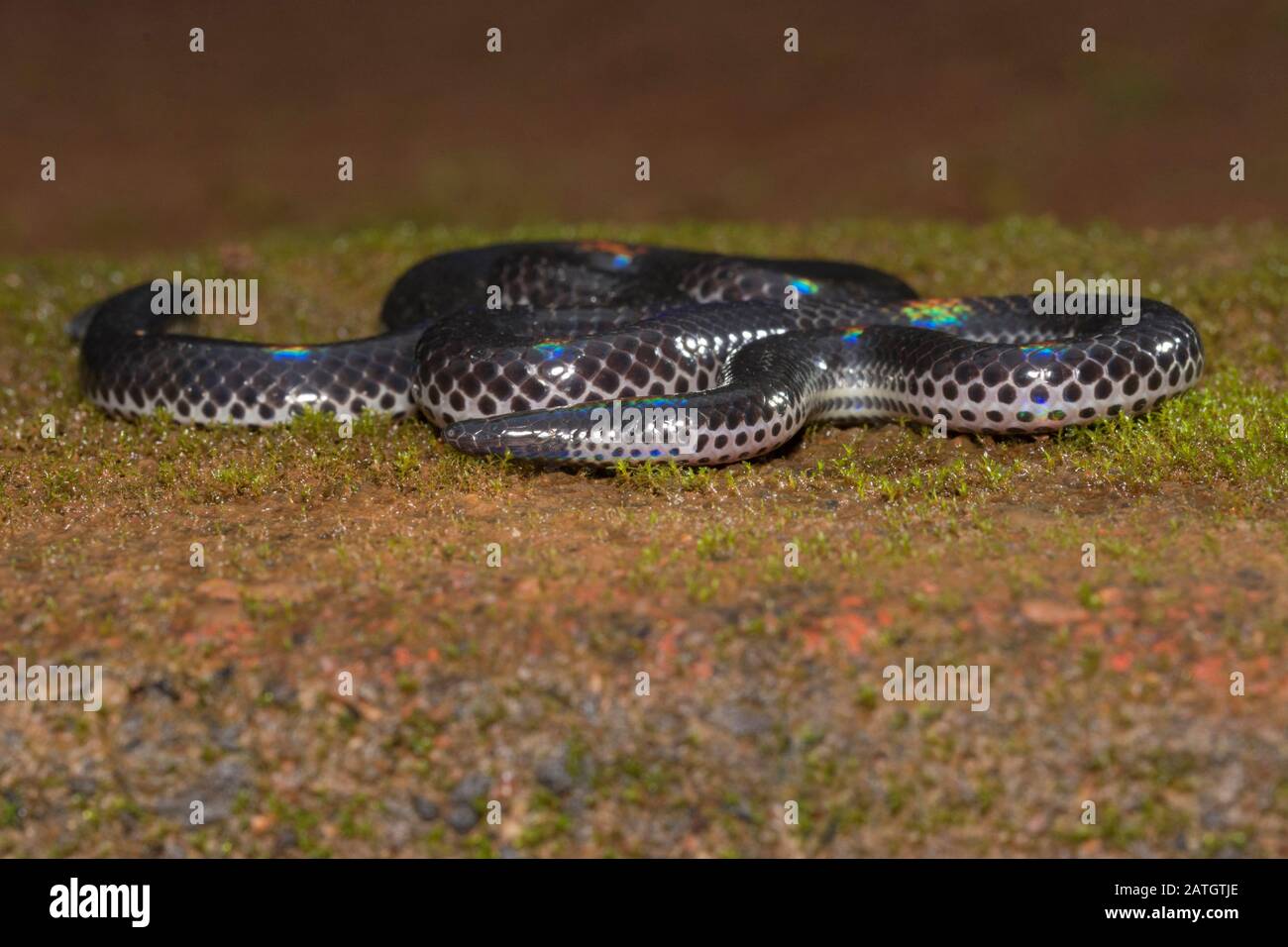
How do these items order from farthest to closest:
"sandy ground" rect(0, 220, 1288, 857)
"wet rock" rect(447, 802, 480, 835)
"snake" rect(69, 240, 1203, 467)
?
"snake" rect(69, 240, 1203, 467) < "wet rock" rect(447, 802, 480, 835) < "sandy ground" rect(0, 220, 1288, 857)

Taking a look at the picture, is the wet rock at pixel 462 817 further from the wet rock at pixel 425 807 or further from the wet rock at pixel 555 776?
the wet rock at pixel 555 776

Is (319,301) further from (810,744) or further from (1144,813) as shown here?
(1144,813)

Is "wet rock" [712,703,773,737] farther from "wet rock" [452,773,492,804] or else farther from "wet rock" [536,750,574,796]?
"wet rock" [452,773,492,804]

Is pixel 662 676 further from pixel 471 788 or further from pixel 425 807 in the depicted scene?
pixel 425 807

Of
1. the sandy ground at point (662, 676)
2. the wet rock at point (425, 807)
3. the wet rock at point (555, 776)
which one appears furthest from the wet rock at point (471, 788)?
the wet rock at point (555, 776)

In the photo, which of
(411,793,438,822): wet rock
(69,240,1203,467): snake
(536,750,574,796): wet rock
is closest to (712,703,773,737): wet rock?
(536,750,574,796): wet rock

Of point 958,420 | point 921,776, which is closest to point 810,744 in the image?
point 921,776
